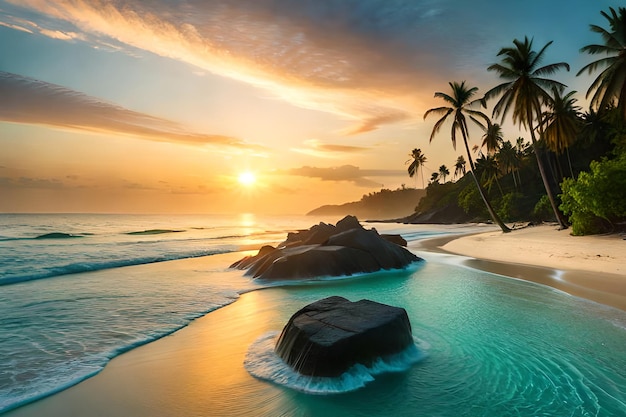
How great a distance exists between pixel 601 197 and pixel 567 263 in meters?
6.46

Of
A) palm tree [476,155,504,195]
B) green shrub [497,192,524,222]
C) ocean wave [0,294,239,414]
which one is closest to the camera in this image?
ocean wave [0,294,239,414]

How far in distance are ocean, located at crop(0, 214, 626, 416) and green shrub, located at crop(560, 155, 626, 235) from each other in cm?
1105

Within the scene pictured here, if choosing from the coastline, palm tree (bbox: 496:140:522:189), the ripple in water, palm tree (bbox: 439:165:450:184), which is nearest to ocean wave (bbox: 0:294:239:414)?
the ripple in water

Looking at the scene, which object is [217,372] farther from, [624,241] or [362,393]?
[624,241]

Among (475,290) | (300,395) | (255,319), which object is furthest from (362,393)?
(475,290)

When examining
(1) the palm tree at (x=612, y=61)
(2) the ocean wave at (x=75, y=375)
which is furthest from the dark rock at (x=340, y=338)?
(1) the palm tree at (x=612, y=61)

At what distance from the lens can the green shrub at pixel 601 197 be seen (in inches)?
755

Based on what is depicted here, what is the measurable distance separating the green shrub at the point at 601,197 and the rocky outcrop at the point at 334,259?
1133 cm

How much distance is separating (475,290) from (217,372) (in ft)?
30.5

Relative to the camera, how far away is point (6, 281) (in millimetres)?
15359

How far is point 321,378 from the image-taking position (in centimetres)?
496

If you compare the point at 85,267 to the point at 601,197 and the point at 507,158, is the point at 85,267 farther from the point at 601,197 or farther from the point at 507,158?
the point at 507,158

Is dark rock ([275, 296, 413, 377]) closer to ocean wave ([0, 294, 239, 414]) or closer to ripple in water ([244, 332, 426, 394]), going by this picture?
ripple in water ([244, 332, 426, 394])

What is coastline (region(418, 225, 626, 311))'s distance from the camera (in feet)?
36.1
